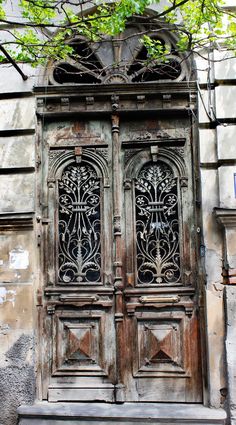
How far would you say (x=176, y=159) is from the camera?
18.9 ft

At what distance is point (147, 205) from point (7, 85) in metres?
2.18

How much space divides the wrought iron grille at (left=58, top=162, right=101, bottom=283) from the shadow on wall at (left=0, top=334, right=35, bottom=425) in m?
0.88

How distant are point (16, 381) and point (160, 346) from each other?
5.27 feet

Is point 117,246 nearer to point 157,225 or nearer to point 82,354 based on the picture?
point 157,225

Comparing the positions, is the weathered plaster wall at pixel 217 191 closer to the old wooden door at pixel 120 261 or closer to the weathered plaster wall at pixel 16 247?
the old wooden door at pixel 120 261

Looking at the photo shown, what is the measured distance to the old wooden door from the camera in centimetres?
542

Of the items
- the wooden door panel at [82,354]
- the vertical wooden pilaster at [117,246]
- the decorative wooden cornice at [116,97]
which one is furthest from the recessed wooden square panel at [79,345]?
the decorative wooden cornice at [116,97]

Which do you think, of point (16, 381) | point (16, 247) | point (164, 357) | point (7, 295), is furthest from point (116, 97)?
point (16, 381)

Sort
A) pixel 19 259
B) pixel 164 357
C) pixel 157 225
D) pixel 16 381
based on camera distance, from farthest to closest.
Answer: pixel 157 225 → pixel 19 259 → pixel 164 357 → pixel 16 381

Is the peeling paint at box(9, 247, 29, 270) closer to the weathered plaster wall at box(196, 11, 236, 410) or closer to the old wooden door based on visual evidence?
the old wooden door

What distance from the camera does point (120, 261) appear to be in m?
5.56

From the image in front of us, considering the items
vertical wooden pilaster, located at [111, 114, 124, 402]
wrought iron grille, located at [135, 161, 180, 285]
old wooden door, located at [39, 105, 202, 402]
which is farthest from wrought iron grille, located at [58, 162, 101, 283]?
wrought iron grille, located at [135, 161, 180, 285]

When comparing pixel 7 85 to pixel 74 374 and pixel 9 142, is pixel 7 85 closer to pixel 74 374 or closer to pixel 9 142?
pixel 9 142

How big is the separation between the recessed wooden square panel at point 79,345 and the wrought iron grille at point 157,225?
0.77 m
